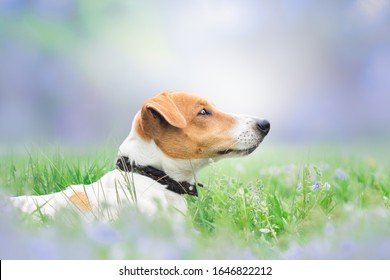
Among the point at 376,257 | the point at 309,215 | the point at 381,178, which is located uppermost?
the point at 376,257

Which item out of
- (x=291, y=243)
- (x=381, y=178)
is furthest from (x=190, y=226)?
(x=381, y=178)

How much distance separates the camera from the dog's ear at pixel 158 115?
12.2ft

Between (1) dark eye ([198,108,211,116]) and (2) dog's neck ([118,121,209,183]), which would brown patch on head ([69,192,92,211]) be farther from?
(1) dark eye ([198,108,211,116])

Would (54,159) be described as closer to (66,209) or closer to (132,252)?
(66,209)

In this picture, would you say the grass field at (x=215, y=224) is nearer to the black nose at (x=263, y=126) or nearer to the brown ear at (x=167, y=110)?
the black nose at (x=263, y=126)

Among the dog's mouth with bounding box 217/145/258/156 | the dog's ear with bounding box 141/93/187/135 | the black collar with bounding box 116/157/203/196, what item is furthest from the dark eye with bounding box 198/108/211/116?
the black collar with bounding box 116/157/203/196

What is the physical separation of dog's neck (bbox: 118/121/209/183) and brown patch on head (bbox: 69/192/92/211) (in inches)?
13.9

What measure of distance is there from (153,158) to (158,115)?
270 millimetres

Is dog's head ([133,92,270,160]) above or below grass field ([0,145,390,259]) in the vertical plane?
above

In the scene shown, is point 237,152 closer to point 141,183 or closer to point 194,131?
point 194,131

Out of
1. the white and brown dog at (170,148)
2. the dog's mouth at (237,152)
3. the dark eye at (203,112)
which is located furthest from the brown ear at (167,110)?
the dog's mouth at (237,152)

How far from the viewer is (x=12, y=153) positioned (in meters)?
5.00

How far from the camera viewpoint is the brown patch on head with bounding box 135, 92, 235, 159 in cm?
376

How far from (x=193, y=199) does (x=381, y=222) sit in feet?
5.80
